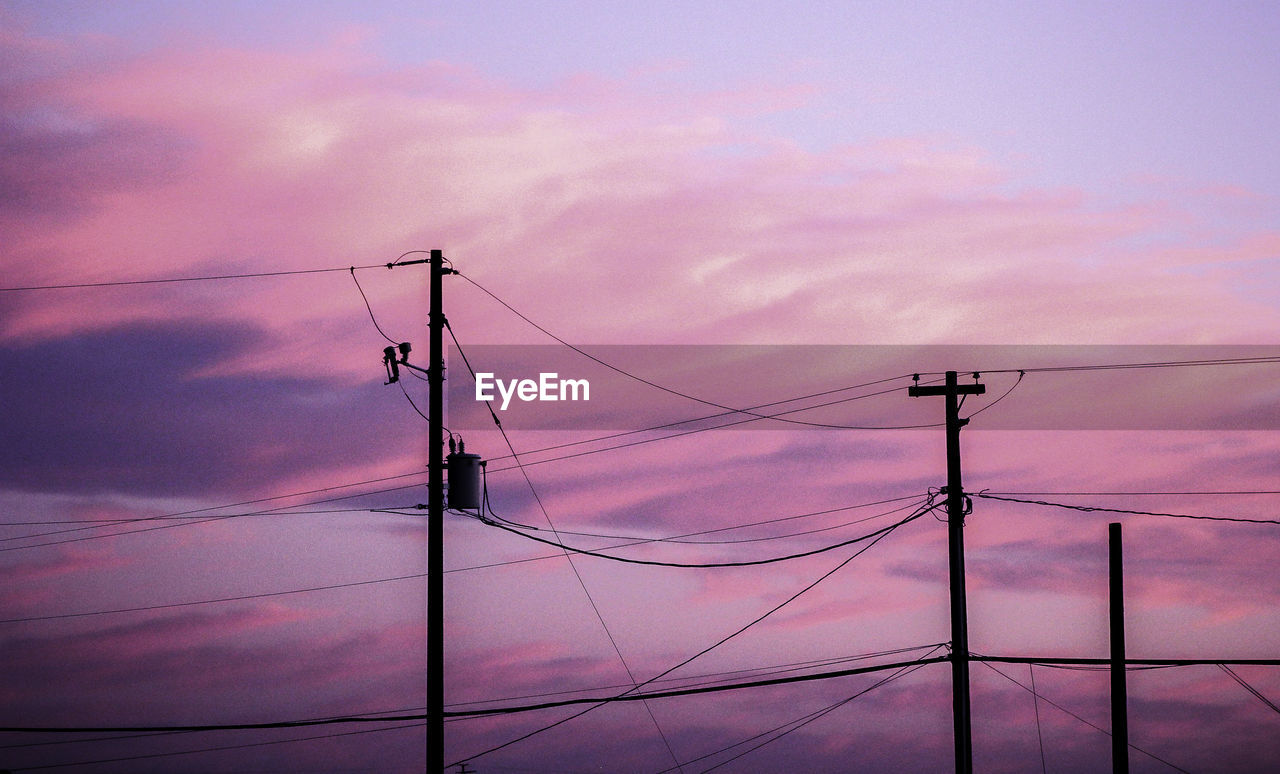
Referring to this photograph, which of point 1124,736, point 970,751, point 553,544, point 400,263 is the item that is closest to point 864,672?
point 970,751

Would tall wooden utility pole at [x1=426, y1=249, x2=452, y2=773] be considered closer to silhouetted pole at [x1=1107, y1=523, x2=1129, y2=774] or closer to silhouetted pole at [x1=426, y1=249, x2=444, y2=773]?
silhouetted pole at [x1=426, y1=249, x2=444, y2=773]

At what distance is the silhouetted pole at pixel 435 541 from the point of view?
23.6m

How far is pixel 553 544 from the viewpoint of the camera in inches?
1122

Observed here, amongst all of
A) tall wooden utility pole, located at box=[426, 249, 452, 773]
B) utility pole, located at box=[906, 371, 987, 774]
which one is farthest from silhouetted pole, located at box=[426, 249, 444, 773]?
utility pole, located at box=[906, 371, 987, 774]

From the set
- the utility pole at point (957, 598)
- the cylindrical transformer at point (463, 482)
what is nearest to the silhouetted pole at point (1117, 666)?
the utility pole at point (957, 598)

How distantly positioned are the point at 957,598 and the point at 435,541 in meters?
11.2

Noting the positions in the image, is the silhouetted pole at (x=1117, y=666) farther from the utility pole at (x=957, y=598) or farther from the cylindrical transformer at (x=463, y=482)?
the cylindrical transformer at (x=463, y=482)

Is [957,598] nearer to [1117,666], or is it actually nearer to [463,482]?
[1117,666]

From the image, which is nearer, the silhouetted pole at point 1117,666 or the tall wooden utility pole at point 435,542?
the tall wooden utility pole at point 435,542

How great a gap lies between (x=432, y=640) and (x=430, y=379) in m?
4.61

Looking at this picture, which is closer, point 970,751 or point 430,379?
point 430,379

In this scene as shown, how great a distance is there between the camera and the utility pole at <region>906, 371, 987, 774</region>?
28.7 m

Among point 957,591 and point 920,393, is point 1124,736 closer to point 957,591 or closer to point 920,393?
point 957,591

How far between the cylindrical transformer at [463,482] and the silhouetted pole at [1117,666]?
13.2 m
